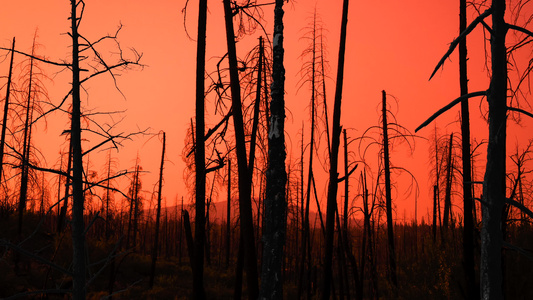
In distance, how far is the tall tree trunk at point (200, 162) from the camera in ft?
28.1

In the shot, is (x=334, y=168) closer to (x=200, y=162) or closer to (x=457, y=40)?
(x=200, y=162)

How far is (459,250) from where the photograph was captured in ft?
45.4

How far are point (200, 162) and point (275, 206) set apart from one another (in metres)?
2.78

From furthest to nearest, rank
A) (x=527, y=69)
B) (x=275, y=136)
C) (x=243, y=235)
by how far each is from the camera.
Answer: (x=243, y=235) < (x=275, y=136) < (x=527, y=69)

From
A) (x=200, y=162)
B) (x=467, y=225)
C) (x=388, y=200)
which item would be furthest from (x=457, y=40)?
(x=388, y=200)

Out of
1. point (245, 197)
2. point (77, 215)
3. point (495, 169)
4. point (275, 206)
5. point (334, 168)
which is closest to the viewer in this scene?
point (495, 169)

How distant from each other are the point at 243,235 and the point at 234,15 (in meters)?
4.18

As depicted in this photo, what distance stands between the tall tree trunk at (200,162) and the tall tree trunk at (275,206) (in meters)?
2.32

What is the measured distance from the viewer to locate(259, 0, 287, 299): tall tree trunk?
6.41m

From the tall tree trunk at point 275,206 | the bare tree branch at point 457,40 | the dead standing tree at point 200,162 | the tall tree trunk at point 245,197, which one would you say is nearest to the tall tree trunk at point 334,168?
the tall tree trunk at point 245,197

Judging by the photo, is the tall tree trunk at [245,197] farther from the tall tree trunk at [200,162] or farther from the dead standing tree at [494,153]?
the dead standing tree at [494,153]

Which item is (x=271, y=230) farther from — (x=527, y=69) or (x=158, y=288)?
(x=158, y=288)

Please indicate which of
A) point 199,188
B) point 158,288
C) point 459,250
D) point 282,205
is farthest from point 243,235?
point 158,288

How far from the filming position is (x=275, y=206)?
6.49 metres
